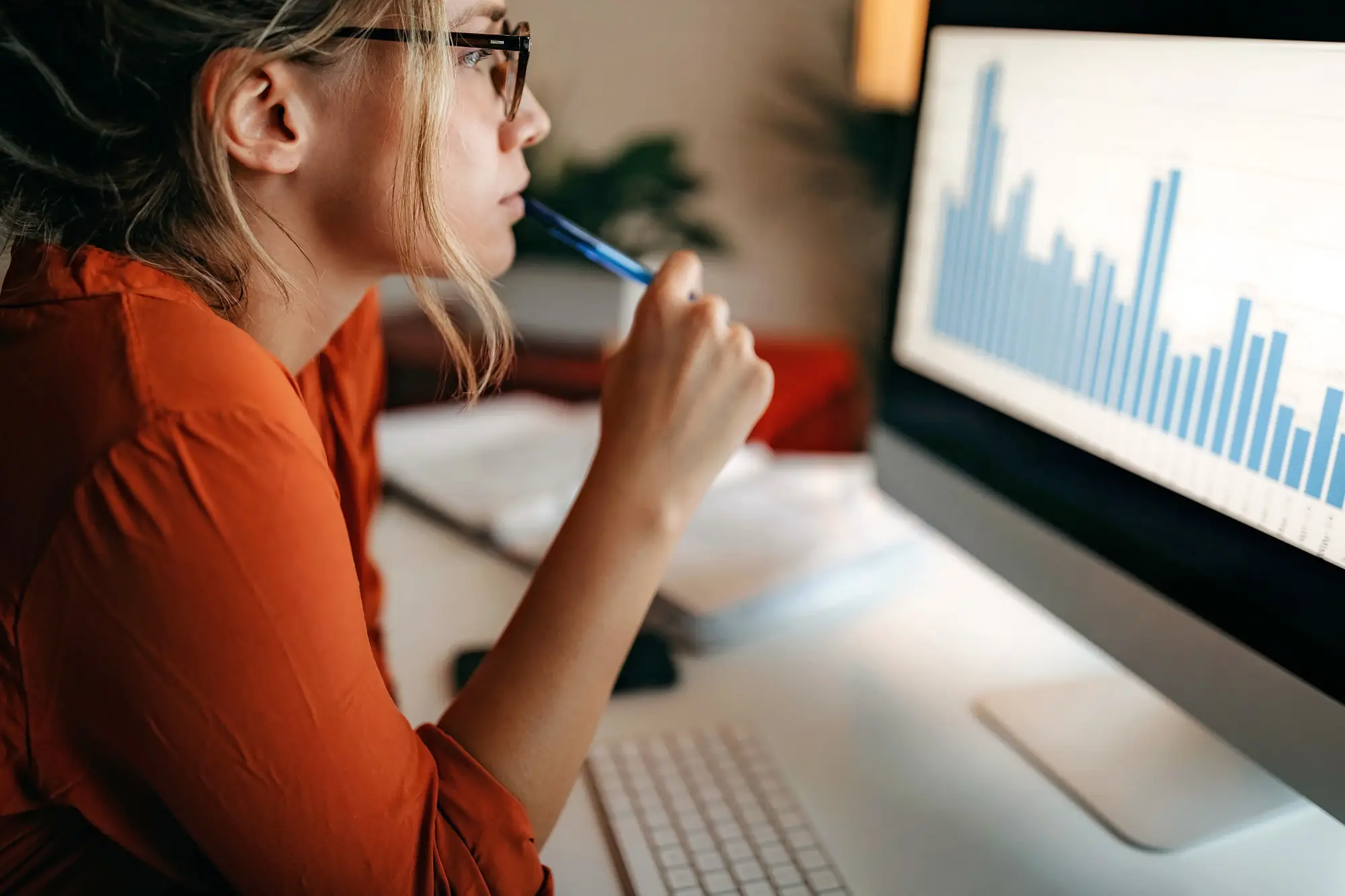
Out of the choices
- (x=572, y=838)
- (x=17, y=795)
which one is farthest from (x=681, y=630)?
(x=17, y=795)

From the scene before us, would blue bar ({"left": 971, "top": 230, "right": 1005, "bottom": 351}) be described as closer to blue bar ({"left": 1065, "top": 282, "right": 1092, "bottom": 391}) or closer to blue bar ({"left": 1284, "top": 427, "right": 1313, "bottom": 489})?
blue bar ({"left": 1065, "top": 282, "right": 1092, "bottom": 391})

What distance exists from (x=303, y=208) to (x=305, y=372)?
0.71 ft

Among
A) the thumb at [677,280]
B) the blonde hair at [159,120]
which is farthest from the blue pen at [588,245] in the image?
the blonde hair at [159,120]

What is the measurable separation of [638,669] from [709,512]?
0.86ft

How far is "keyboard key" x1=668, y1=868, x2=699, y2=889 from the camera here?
592mm

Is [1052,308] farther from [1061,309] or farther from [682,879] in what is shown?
[682,879]

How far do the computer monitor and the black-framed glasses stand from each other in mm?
334

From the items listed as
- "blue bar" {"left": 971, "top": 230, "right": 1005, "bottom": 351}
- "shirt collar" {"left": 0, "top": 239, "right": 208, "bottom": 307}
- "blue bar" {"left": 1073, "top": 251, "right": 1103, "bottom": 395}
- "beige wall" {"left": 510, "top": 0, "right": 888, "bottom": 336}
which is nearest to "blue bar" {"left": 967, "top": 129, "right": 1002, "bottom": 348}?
"blue bar" {"left": 971, "top": 230, "right": 1005, "bottom": 351}

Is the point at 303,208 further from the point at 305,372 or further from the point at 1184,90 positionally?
the point at 1184,90

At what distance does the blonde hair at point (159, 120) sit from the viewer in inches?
20.3

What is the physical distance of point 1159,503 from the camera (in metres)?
0.64

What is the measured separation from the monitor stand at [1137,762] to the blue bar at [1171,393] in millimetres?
233

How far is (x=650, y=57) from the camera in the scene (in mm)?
1942

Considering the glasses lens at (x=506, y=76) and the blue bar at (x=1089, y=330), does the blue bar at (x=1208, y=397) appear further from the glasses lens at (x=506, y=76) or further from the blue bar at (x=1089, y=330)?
the glasses lens at (x=506, y=76)
